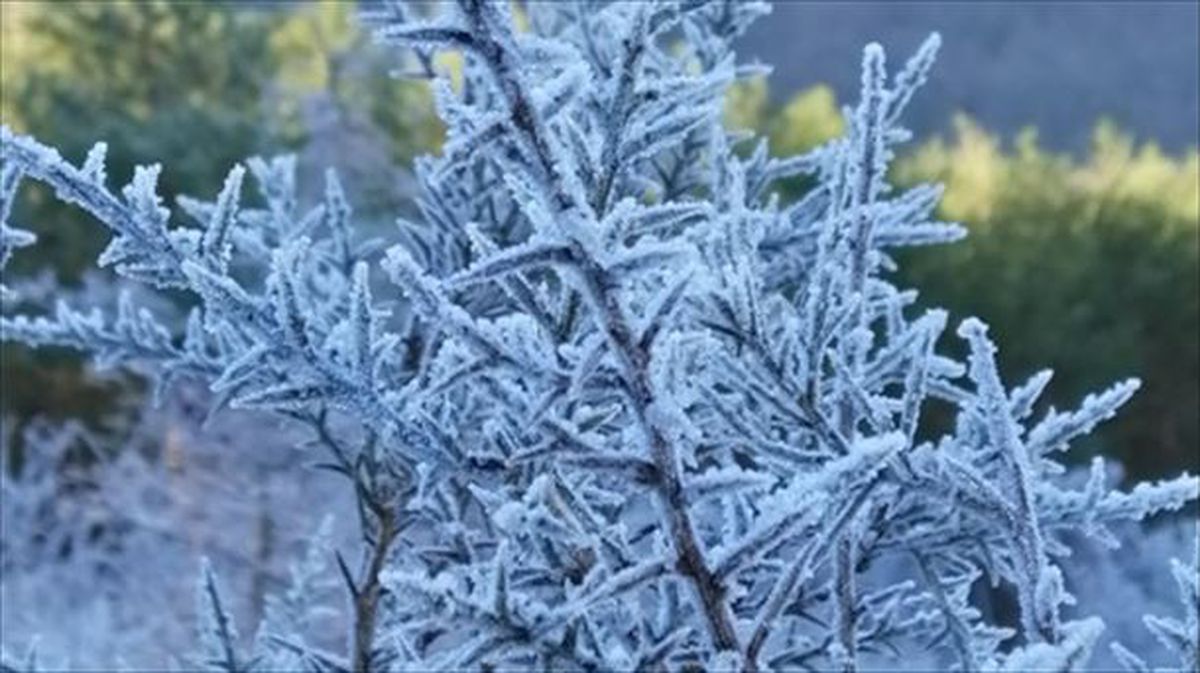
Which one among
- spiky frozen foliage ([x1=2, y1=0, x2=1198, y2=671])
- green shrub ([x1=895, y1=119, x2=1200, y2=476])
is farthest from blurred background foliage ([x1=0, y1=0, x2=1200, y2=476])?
spiky frozen foliage ([x1=2, y1=0, x2=1198, y2=671])

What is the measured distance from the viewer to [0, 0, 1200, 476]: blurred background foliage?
15.8 meters

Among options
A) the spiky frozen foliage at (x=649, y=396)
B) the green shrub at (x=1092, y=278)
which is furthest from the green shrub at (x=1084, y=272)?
the spiky frozen foliage at (x=649, y=396)

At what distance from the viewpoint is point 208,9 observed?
20.4 m

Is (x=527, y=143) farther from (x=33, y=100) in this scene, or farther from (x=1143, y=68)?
(x=1143, y=68)

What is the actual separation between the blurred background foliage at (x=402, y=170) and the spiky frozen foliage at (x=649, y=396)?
11353 mm

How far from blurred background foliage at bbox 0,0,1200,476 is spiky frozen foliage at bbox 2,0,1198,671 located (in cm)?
1135

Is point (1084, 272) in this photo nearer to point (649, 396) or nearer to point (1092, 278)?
point (1092, 278)

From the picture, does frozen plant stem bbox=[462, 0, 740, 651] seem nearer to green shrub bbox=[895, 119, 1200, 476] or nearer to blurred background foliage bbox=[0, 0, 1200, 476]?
blurred background foliage bbox=[0, 0, 1200, 476]

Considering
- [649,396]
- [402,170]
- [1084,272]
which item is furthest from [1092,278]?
[649,396]

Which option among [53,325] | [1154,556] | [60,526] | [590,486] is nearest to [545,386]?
[590,486]

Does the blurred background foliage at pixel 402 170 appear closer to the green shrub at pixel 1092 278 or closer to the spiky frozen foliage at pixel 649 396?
the green shrub at pixel 1092 278

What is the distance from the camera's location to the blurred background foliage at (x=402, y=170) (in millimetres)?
15766

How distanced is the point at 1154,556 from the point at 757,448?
6983 millimetres

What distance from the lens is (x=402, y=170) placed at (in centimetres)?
1477
